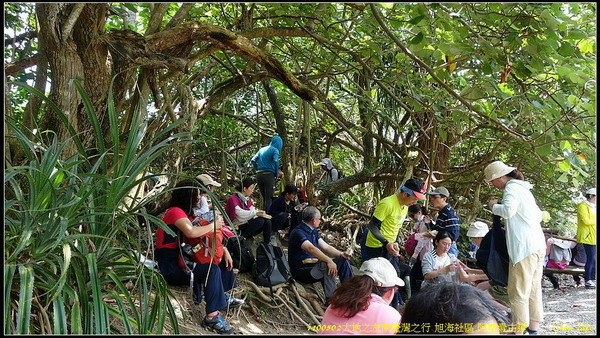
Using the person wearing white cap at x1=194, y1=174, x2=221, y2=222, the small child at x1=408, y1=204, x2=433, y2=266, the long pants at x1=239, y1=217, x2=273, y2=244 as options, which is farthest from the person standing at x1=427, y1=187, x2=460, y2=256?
the person wearing white cap at x1=194, y1=174, x2=221, y2=222

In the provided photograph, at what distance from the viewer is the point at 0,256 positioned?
6.72 ft

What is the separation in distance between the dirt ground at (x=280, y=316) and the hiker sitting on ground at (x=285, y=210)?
90 cm

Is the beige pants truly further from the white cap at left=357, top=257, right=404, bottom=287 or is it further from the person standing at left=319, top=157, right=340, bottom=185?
the person standing at left=319, top=157, right=340, bottom=185

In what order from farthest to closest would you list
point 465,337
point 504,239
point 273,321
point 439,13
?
point 273,321 → point 504,239 → point 439,13 → point 465,337

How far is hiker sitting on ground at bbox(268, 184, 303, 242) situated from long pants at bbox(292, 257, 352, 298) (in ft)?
3.81

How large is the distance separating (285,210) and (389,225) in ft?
5.30

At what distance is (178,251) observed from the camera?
3805 mm

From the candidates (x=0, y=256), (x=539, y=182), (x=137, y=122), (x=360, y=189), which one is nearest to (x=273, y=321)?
(x=137, y=122)

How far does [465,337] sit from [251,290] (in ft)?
11.1

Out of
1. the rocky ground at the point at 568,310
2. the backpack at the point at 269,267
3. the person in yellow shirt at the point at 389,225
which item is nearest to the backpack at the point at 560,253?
the rocky ground at the point at 568,310

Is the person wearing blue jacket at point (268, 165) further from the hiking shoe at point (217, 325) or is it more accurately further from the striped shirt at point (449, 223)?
the hiking shoe at point (217, 325)

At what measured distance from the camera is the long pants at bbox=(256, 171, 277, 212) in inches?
247

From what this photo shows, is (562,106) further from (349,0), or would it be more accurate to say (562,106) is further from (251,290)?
(251,290)

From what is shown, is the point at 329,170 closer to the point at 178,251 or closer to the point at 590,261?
the point at 590,261
